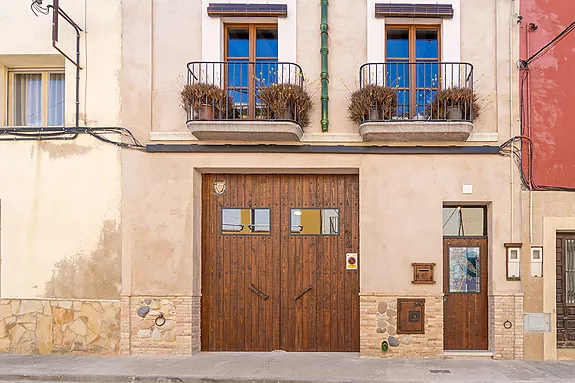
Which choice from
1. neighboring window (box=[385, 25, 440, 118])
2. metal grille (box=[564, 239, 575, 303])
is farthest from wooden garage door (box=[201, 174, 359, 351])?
metal grille (box=[564, 239, 575, 303])

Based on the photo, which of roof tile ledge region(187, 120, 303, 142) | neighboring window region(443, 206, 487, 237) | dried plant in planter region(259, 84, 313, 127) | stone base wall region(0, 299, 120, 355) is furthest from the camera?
neighboring window region(443, 206, 487, 237)

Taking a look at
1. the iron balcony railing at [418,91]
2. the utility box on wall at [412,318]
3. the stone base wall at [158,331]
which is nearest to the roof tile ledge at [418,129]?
the iron balcony railing at [418,91]

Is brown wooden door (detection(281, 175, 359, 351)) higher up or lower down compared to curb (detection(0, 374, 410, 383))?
higher up

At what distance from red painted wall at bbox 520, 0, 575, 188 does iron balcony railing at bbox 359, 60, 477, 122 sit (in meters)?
1.15

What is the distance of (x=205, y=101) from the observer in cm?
841

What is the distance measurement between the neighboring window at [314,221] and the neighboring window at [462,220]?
2.03 m

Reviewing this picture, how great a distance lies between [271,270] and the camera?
912 cm

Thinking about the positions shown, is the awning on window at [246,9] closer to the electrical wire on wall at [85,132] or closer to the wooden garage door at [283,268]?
the electrical wire on wall at [85,132]

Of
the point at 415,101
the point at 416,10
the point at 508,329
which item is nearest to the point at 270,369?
the point at 508,329

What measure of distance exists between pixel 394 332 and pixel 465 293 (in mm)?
1529

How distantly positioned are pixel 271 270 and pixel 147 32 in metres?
4.96

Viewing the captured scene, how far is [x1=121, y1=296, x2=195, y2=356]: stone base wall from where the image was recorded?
8711 mm

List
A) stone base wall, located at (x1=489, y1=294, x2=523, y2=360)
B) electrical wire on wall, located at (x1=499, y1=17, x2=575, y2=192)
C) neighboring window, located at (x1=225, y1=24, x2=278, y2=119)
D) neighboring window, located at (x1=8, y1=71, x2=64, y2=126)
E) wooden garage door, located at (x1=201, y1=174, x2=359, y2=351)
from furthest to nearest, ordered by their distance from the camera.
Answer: neighboring window, located at (x1=8, y1=71, x2=64, y2=126), wooden garage door, located at (x1=201, y1=174, x2=359, y2=351), neighboring window, located at (x1=225, y1=24, x2=278, y2=119), electrical wire on wall, located at (x1=499, y1=17, x2=575, y2=192), stone base wall, located at (x1=489, y1=294, x2=523, y2=360)

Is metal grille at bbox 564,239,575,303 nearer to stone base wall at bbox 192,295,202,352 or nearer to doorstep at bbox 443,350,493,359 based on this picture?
doorstep at bbox 443,350,493,359
